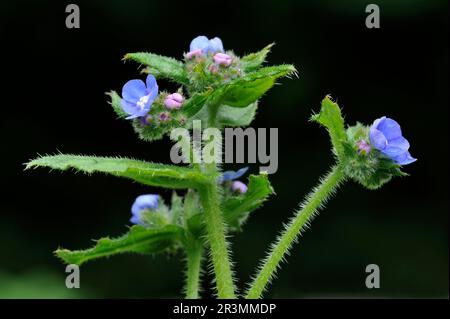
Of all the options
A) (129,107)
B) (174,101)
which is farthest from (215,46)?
(129,107)

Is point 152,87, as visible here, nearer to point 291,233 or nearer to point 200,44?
point 200,44

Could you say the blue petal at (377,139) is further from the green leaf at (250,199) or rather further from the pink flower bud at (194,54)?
the pink flower bud at (194,54)

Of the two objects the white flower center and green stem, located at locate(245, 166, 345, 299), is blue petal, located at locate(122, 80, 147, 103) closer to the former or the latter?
the white flower center

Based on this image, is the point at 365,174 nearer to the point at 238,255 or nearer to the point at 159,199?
the point at 159,199

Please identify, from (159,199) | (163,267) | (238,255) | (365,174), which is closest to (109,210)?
(163,267)

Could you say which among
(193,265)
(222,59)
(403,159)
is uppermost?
(222,59)

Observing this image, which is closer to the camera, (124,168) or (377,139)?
(124,168)

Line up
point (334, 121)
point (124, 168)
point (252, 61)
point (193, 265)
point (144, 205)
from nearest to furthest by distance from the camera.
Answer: point (124, 168) → point (334, 121) → point (252, 61) → point (193, 265) → point (144, 205)
